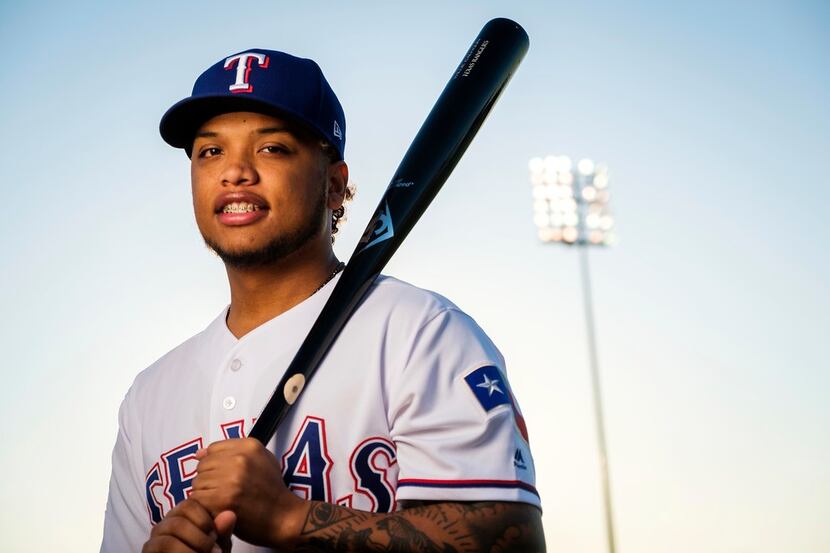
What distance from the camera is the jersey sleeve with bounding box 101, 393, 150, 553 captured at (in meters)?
2.21

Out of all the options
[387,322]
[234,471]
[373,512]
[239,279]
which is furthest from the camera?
[239,279]

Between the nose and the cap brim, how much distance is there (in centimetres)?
17

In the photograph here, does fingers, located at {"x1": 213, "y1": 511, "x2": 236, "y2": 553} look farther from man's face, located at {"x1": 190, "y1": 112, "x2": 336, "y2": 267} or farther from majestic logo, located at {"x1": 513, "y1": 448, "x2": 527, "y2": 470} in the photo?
man's face, located at {"x1": 190, "y1": 112, "x2": 336, "y2": 267}

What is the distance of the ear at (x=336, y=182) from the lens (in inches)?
95.0

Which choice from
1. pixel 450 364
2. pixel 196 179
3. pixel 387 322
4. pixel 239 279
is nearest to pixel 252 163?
pixel 196 179

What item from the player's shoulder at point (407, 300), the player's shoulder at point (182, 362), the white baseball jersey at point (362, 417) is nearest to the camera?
the white baseball jersey at point (362, 417)

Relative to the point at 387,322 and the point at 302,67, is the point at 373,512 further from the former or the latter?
the point at 302,67

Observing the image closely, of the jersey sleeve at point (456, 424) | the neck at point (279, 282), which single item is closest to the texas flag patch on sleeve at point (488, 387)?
the jersey sleeve at point (456, 424)

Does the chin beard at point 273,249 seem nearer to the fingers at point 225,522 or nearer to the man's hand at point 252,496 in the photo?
the man's hand at point 252,496

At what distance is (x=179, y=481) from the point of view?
80.1 inches

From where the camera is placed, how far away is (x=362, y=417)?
181 cm

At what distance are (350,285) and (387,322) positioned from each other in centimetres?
18

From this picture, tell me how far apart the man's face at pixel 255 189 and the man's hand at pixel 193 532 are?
2.71 ft

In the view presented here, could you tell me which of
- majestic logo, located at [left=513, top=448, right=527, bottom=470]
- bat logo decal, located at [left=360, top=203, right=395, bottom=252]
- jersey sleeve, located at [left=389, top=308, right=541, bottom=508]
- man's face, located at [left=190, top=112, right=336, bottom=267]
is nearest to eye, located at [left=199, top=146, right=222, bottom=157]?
man's face, located at [left=190, top=112, right=336, bottom=267]
